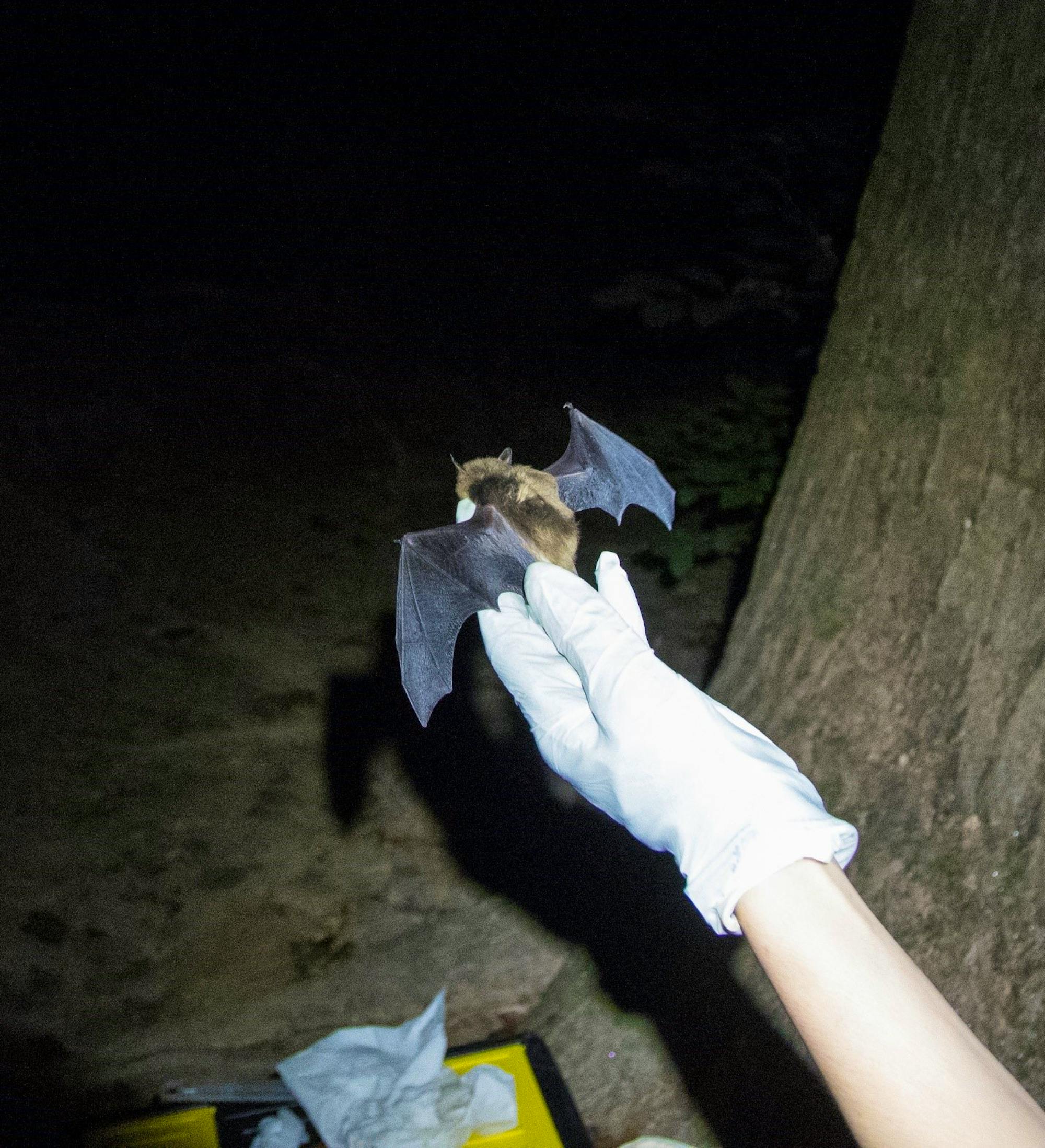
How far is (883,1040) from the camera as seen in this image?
88cm

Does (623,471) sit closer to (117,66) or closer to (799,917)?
(799,917)

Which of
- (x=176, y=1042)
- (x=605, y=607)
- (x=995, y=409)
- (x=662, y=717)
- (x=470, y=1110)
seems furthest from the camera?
(x=176, y=1042)

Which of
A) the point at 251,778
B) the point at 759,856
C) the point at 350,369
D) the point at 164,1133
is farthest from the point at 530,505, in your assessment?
the point at 350,369

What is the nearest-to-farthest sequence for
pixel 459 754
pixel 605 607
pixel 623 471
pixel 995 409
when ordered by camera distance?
pixel 605 607
pixel 995 409
pixel 623 471
pixel 459 754

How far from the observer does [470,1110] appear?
8.51ft

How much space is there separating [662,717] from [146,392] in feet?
12.1

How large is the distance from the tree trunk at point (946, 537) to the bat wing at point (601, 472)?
0.57 m

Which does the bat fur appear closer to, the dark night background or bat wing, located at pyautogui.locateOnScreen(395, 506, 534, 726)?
bat wing, located at pyautogui.locateOnScreen(395, 506, 534, 726)

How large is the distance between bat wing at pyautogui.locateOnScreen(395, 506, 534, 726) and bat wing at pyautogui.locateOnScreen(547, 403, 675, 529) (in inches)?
19.2

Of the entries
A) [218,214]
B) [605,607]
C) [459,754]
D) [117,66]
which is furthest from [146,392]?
[605,607]

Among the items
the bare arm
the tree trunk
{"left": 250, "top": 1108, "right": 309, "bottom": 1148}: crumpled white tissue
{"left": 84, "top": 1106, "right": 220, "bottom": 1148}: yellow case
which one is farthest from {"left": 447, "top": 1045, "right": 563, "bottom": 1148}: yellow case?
the bare arm

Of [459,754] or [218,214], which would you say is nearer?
[459,754]

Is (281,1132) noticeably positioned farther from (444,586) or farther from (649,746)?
(649,746)

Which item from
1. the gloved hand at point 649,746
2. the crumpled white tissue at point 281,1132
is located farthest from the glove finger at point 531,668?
the crumpled white tissue at point 281,1132
